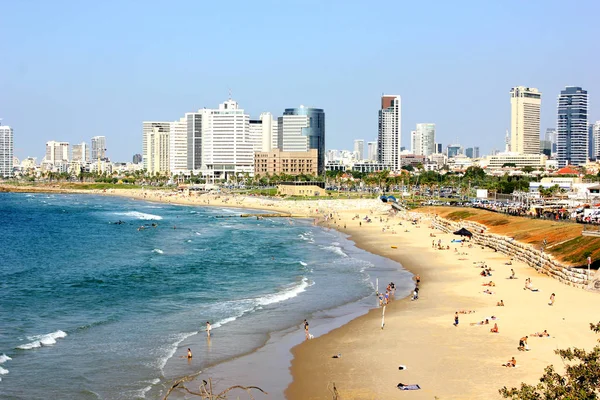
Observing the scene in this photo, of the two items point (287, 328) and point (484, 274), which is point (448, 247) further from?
point (287, 328)

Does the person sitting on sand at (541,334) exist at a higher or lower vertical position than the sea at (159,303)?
higher

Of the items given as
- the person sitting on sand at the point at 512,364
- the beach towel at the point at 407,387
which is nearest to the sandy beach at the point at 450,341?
the beach towel at the point at 407,387

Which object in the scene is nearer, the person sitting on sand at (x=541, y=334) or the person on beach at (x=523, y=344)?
the person on beach at (x=523, y=344)

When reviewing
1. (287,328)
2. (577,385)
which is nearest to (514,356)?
(287,328)

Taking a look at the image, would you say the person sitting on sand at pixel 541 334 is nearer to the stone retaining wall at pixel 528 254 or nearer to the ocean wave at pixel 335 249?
the stone retaining wall at pixel 528 254

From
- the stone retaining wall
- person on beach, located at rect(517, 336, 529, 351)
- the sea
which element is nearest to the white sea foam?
the sea

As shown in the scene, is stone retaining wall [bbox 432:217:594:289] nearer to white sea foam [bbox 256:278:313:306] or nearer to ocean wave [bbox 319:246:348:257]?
ocean wave [bbox 319:246:348:257]

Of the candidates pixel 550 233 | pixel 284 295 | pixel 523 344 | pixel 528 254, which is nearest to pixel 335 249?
pixel 550 233

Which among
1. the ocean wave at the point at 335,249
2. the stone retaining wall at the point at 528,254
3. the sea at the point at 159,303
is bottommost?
the sea at the point at 159,303
